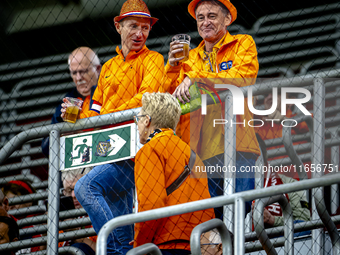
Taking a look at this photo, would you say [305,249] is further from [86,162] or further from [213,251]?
[86,162]

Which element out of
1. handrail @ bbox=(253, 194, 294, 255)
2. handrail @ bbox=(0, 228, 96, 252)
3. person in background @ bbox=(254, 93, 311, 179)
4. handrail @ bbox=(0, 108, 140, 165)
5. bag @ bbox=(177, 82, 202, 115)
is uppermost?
person in background @ bbox=(254, 93, 311, 179)

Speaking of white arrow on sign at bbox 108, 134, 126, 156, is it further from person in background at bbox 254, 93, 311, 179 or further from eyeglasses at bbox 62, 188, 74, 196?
eyeglasses at bbox 62, 188, 74, 196

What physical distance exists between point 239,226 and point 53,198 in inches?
54.5

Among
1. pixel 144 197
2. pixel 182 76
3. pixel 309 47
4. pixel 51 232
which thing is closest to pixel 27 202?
pixel 51 232

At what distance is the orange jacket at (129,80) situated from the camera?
374 cm

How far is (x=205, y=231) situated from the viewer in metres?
2.52

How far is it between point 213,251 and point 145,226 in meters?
0.36

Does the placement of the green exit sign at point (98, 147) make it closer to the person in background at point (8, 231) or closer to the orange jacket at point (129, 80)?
the orange jacket at point (129, 80)

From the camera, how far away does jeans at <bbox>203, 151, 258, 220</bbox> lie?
133 inches

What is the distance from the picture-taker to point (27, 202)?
4.84 m

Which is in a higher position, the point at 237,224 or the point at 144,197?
the point at 144,197

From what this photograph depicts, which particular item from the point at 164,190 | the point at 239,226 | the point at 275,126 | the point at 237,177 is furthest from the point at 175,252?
the point at 275,126

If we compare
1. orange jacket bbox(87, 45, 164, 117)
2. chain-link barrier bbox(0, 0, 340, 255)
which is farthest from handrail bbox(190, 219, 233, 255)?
orange jacket bbox(87, 45, 164, 117)

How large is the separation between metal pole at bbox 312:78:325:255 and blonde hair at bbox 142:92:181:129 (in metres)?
0.87
